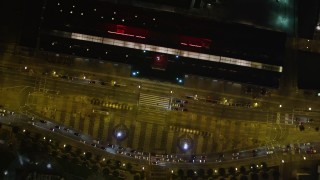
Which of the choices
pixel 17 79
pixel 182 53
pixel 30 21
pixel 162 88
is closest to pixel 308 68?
pixel 182 53

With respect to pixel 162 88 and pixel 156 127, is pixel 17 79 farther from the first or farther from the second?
pixel 156 127

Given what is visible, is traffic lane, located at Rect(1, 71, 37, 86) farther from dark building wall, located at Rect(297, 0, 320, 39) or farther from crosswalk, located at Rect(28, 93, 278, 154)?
Answer: dark building wall, located at Rect(297, 0, 320, 39)

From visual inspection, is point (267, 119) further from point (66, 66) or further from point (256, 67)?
point (66, 66)

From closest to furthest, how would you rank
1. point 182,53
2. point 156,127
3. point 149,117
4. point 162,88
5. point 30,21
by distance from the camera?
point 182,53 → point 30,21 → point 162,88 → point 149,117 → point 156,127

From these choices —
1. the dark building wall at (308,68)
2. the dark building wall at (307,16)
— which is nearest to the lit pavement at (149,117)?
the dark building wall at (308,68)

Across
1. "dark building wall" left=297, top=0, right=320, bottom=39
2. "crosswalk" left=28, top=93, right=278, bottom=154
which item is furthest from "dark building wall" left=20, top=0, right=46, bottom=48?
"dark building wall" left=297, top=0, right=320, bottom=39
